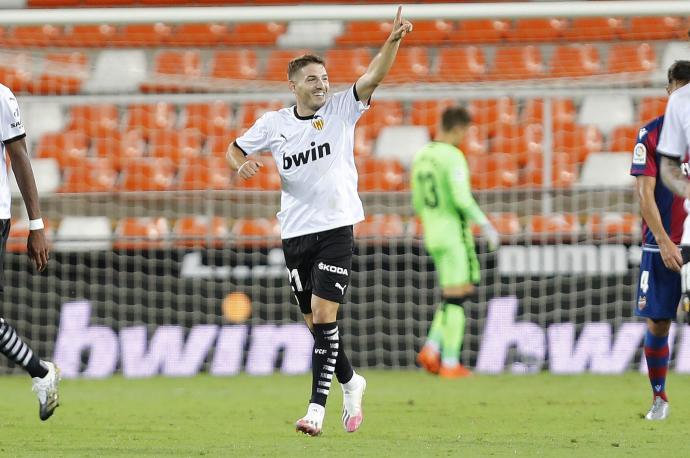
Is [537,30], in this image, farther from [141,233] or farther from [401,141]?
[141,233]

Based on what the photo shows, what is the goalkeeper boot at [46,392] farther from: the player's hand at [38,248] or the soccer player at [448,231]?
the soccer player at [448,231]

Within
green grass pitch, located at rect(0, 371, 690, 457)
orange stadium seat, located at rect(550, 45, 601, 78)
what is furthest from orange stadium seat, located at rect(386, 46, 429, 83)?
green grass pitch, located at rect(0, 371, 690, 457)

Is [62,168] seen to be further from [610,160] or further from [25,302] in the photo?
[610,160]

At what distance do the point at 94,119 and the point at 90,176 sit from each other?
0.86 metres

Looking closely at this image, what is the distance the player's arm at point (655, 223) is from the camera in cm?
635

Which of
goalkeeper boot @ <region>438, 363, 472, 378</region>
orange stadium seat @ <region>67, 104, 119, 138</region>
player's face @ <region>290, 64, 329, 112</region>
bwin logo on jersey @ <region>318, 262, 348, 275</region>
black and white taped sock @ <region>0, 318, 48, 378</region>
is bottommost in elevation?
goalkeeper boot @ <region>438, 363, 472, 378</region>

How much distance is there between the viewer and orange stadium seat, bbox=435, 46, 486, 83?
49.3ft

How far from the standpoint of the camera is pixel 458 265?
10.2 meters

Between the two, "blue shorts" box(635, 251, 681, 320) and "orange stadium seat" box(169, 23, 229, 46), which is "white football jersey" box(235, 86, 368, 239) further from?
"orange stadium seat" box(169, 23, 229, 46)

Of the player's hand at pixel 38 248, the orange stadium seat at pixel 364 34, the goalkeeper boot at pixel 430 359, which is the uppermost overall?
the orange stadium seat at pixel 364 34

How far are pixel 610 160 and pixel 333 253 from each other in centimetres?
695

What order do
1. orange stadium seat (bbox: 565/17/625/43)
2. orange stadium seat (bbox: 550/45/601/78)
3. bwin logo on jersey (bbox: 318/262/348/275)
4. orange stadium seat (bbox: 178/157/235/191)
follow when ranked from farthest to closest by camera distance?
1. orange stadium seat (bbox: 565/17/625/43)
2. orange stadium seat (bbox: 550/45/601/78)
3. orange stadium seat (bbox: 178/157/235/191)
4. bwin logo on jersey (bbox: 318/262/348/275)

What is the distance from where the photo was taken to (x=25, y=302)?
1110cm

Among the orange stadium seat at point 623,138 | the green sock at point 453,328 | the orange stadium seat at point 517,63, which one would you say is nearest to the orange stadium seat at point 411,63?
the orange stadium seat at point 517,63
